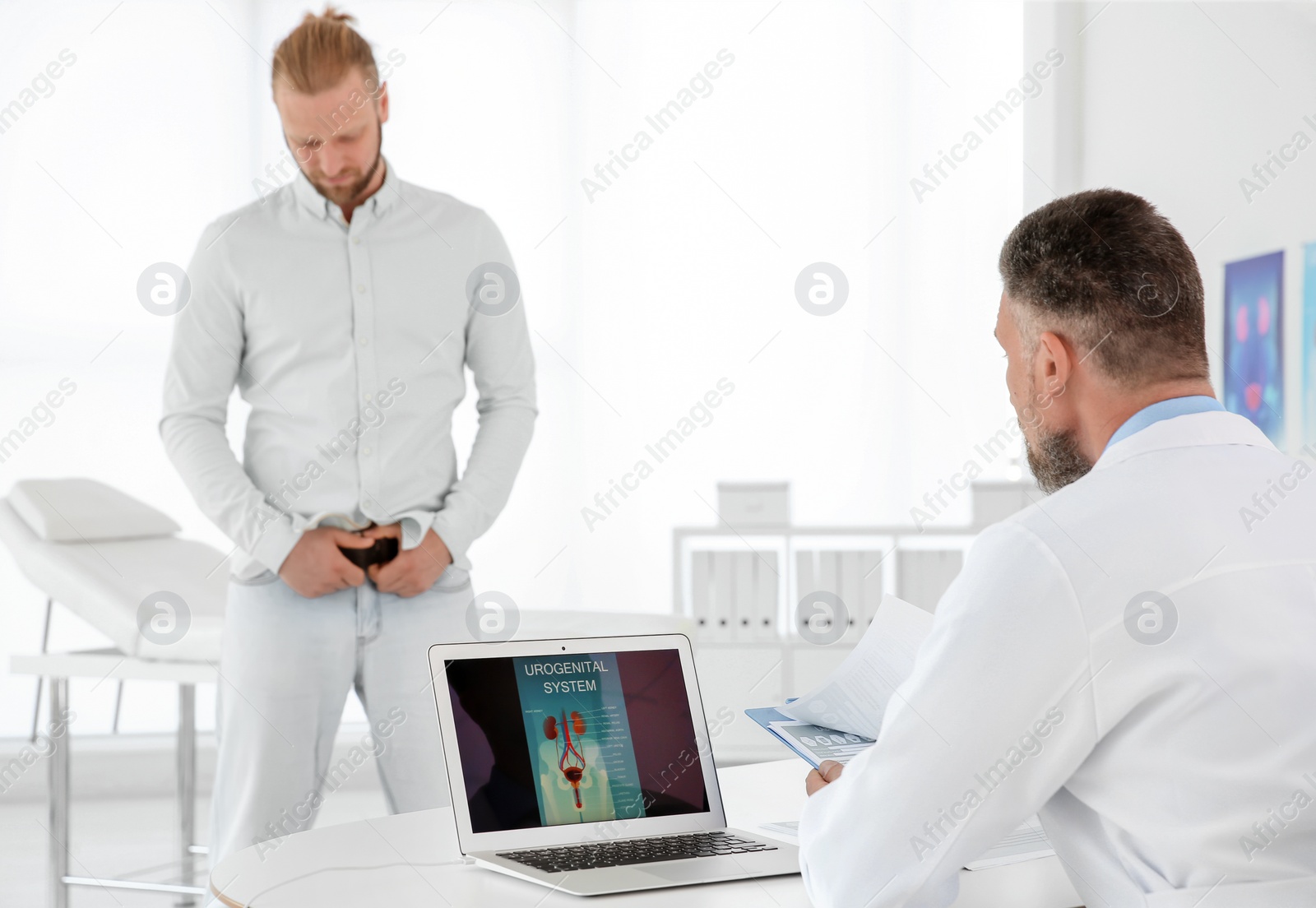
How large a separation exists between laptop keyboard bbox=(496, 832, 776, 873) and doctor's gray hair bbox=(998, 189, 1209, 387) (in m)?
0.54

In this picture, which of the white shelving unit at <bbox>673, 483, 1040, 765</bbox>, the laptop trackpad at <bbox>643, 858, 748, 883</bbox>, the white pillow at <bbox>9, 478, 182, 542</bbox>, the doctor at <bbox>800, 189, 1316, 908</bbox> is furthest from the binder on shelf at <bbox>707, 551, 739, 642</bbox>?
the doctor at <bbox>800, 189, 1316, 908</bbox>

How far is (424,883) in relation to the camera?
3.28 ft

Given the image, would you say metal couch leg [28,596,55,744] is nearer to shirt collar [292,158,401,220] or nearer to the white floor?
the white floor

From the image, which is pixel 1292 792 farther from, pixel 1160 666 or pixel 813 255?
pixel 813 255

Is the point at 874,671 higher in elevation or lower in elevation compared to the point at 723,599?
lower

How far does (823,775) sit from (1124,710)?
1.07ft

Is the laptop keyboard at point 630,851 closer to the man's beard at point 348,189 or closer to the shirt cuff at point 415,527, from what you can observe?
the shirt cuff at point 415,527

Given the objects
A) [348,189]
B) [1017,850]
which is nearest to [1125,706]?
[1017,850]

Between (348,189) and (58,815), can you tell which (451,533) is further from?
(58,815)

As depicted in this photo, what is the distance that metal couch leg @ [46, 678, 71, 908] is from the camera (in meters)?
2.62

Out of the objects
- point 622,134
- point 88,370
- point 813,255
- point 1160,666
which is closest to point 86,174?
point 88,370

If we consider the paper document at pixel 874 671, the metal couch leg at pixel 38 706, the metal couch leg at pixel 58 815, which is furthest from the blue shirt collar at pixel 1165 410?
the metal couch leg at pixel 38 706

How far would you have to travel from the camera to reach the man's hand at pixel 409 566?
173 centimetres

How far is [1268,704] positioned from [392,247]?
140 centimetres
